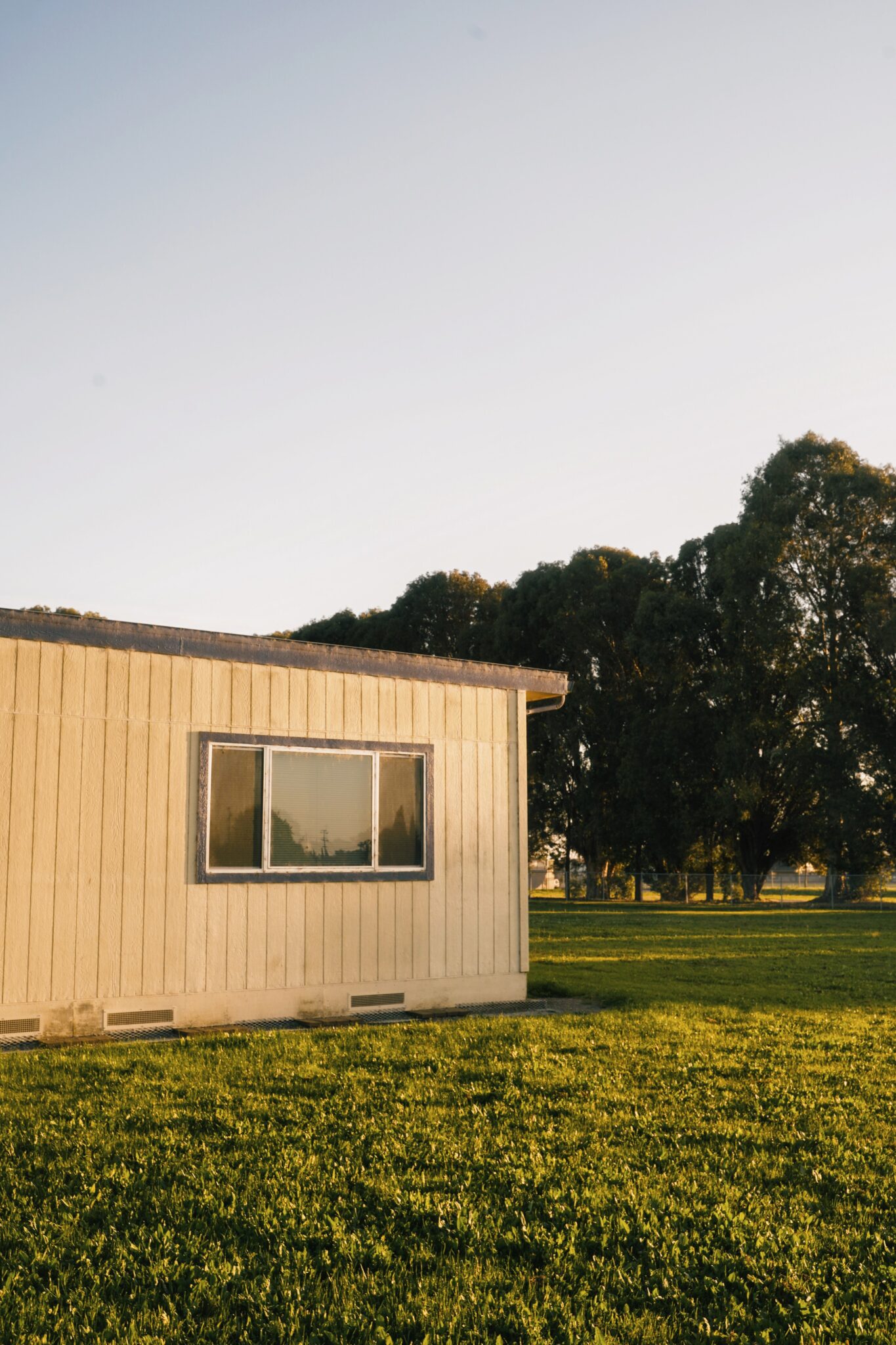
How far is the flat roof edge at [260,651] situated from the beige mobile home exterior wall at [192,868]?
0.08m

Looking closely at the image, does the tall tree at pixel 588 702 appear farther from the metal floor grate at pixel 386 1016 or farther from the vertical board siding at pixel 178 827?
the vertical board siding at pixel 178 827

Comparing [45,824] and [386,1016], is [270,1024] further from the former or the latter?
[45,824]

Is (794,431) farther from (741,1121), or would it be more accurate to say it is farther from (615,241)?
(741,1121)

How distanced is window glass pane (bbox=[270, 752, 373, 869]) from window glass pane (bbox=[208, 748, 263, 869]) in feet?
0.47

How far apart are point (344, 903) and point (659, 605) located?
2971cm

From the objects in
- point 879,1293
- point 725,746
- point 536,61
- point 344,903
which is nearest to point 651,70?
point 536,61

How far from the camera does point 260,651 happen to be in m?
9.42

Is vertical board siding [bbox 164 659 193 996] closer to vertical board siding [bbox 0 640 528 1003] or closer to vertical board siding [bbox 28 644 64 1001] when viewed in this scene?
vertical board siding [bbox 0 640 528 1003]

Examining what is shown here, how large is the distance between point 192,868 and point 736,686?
96.7ft

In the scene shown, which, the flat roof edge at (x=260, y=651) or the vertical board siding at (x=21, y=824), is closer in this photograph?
the vertical board siding at (x=21, y=824)

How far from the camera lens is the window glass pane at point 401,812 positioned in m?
10.1

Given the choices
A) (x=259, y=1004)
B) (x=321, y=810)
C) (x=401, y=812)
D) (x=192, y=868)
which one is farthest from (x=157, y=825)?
(x=401, y=812)

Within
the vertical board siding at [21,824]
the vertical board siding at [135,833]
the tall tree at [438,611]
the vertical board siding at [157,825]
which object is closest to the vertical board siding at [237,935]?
the vertical board siding at [157,825]

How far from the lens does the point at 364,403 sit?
17438 mm
